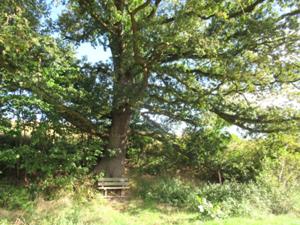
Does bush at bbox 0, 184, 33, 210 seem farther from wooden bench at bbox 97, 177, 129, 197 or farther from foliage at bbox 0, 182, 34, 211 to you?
wooden bench at bbox 97, 177, 129, 197

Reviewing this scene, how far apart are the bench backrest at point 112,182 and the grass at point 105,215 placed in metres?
0.67

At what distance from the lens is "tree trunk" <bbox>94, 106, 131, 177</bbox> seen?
1075 cm

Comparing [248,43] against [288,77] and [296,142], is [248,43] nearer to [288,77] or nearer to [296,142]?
[288,77]

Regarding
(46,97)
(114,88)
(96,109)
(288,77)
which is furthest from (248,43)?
(46,97)

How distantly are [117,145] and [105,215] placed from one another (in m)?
3.26

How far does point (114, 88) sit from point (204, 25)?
11.5 feet

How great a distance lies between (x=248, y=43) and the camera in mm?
9141

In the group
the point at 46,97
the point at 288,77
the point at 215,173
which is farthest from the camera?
the point at 215,173

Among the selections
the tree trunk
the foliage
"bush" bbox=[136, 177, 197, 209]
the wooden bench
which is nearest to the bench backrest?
the wooden bench

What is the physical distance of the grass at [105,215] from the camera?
7207 mm

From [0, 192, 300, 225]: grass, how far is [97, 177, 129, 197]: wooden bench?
0.60m

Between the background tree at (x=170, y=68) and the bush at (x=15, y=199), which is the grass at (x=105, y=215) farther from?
the background tree at (x=170, y=68)

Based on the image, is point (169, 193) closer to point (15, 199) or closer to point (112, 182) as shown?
point (112, 182)

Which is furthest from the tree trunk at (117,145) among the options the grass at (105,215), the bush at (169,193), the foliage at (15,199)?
the foliage at (15,199)
